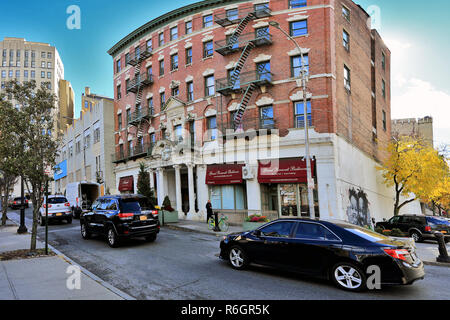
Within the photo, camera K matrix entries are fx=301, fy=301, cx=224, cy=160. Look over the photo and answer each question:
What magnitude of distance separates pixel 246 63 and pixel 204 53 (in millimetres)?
4585

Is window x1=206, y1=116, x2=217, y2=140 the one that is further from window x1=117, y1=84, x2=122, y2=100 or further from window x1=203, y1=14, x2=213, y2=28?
window x1=117, y1=84, x2=122, y2=100

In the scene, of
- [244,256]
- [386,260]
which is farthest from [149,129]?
[386,260]

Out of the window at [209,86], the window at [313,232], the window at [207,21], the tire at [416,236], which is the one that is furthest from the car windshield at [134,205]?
the window at [207,21]

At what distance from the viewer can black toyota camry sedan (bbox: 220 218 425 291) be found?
6.09 meters

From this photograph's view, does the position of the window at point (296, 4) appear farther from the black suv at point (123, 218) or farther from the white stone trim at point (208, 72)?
the black suv at point (123, 218)

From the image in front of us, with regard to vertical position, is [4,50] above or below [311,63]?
above

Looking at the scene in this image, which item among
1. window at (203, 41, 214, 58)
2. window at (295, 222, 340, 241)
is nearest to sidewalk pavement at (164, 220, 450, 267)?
window at (295, 222, 340, 241)

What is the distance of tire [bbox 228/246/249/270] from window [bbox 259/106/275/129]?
535 inches

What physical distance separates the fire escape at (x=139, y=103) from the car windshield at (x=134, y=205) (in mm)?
16952

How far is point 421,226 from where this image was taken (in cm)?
1620

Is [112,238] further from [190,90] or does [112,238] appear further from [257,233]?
[190,90]

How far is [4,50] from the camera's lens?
94062 mm

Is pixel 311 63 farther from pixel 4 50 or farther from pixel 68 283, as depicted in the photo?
pixel 4 50
